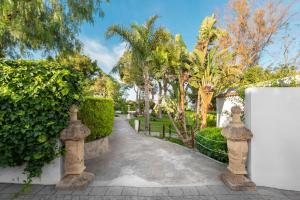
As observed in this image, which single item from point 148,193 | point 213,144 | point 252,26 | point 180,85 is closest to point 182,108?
point 180,85

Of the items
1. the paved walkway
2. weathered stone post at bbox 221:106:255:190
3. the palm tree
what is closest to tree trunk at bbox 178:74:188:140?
the paved walkway

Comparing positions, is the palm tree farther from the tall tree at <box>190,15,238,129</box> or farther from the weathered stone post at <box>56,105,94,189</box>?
the weathered stone post at <box>56,105,94,189</box>

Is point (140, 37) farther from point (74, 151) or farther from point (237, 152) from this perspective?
point (237, 152)

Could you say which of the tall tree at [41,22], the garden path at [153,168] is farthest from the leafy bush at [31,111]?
the tall tree at [41,22]

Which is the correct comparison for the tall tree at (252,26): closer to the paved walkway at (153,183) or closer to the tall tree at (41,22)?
the tall tree at (41,22)

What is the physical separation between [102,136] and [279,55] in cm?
1693

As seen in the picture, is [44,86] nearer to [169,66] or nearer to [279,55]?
[169,66]

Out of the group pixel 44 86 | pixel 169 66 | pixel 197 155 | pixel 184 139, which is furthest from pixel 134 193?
pixel 169 66

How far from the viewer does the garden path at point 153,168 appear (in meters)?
4.78

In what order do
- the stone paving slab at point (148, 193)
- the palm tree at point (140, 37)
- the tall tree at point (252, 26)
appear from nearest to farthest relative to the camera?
1. the stone paving slab at point (148, 193)
2. the palm tree at point (140, 37)
3. the tall tree at point (252, 26)

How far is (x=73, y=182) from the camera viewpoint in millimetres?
4375

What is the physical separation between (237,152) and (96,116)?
14.9 feet

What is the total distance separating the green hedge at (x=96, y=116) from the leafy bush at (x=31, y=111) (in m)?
1.83

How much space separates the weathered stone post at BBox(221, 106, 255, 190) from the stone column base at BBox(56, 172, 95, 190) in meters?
3.22
